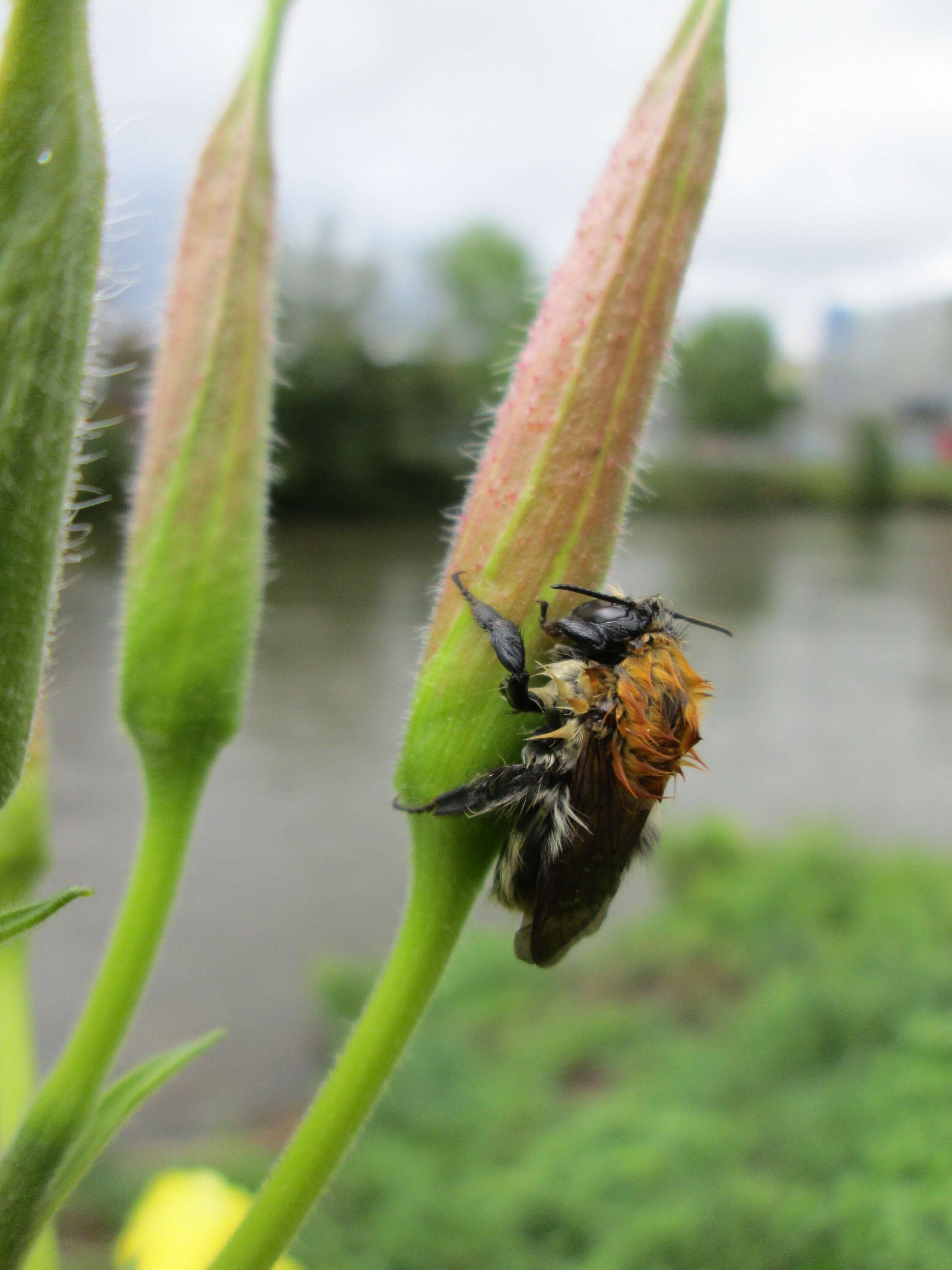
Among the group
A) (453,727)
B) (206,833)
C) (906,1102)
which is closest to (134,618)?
(453,727)

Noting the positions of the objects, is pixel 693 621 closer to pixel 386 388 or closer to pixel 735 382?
pixel 386 388

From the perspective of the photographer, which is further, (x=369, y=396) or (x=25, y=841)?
(x=369, y=396)

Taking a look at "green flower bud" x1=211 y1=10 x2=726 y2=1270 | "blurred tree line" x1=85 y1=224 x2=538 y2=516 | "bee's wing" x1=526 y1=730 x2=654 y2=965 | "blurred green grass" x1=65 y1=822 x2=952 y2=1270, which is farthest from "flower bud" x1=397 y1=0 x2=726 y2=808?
"blurred tree line" x1=85 y1=224 x2=538 y2=516

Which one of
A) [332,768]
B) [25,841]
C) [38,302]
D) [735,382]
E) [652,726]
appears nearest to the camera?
[38,302]

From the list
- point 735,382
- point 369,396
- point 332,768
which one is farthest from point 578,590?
point 735,382

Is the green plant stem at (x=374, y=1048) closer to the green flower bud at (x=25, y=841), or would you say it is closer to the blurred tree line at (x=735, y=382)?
the green flower bud at (x=25, y=841)

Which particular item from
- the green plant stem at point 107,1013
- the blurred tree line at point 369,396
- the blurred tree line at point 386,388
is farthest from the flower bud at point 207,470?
the blurred tree line at point 369,396

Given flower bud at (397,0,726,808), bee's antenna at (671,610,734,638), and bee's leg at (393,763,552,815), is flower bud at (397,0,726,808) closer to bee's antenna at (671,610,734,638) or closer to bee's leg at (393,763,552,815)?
bee's leg at (393,763,552,815)

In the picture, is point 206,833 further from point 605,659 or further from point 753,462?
point 753,462
